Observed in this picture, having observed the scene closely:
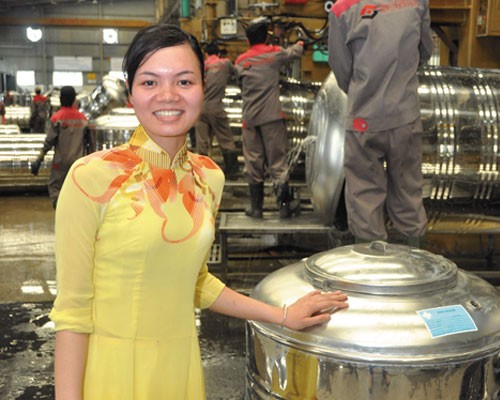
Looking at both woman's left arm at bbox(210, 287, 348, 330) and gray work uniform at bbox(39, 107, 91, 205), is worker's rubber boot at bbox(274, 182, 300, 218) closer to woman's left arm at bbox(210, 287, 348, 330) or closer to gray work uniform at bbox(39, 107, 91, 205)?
gray work uniform at bbox(39, 107, 91, 205)

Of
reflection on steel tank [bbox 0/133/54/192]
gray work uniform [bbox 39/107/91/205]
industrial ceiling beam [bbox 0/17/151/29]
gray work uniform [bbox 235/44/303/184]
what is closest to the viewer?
gray work uniform [bbox 235/44/303/184]

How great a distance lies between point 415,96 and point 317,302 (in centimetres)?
175

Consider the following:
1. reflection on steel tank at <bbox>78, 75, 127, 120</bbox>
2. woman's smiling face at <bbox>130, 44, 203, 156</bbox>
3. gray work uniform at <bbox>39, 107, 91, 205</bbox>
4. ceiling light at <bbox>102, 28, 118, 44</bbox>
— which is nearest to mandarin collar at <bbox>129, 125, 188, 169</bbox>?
woman's smiling face at <bbox>130, 44, 203, 156</bbox>

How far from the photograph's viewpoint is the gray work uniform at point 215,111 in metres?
6.64

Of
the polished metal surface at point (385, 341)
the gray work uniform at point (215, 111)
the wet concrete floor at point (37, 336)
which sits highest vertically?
the gray work uniform at point (215, 111)

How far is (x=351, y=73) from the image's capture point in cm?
303

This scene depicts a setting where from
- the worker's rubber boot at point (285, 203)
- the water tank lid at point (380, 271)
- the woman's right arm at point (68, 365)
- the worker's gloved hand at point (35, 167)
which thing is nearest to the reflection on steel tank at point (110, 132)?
the worker's gloved hand at point (35, 167)

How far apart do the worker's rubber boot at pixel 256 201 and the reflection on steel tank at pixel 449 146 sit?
0.80 metres

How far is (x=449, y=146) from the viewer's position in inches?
148

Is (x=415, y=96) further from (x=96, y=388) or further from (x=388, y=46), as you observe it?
(x=96, y=388)

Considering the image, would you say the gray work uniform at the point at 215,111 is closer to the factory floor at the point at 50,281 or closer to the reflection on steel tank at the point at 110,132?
the factory floor at the point at 50,281

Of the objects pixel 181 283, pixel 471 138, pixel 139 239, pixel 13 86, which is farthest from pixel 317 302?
pixel 13 86

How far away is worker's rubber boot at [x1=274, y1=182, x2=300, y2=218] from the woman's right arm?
343 centimetres

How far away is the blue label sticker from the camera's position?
4.57ft
